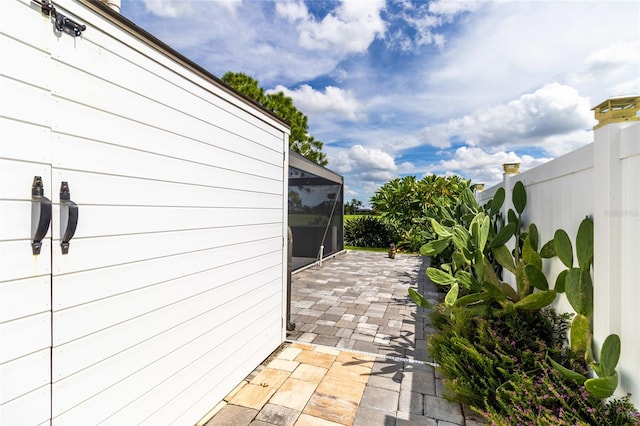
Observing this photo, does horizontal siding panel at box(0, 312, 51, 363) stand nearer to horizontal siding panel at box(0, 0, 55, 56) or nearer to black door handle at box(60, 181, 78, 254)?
black door handle at box(60, 181, 78, 254)

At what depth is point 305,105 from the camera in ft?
45.1

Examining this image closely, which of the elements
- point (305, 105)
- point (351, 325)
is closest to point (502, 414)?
point (351, 325)

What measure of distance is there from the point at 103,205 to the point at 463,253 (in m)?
2.92

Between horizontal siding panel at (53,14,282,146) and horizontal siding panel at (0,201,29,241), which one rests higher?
horizontal siding panel at (53,14,282,146)

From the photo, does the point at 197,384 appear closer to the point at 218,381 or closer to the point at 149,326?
the point at 218,381

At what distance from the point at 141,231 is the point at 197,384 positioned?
1.19 meters

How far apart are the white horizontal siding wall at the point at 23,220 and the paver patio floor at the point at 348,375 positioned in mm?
1279

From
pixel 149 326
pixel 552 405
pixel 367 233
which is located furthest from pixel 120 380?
pixel 367 233

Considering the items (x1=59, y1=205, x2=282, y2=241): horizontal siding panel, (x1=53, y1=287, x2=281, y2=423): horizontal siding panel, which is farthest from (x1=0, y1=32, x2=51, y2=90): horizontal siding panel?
(x1=53, y1=287, x2=281, y2=423): horizontal siding panel

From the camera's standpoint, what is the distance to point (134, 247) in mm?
1568

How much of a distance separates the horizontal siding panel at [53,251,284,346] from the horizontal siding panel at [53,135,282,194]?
2.05ft

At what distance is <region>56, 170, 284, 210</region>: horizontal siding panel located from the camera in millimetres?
1303

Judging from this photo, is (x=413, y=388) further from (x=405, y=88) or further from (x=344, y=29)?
(x=405, y=88)

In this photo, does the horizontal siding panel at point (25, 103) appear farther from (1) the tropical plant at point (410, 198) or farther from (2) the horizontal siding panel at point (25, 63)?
(1) the tropical plant at point (410, 198)
